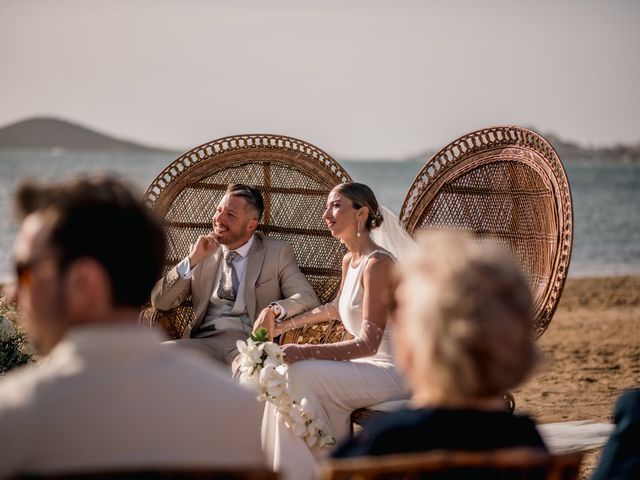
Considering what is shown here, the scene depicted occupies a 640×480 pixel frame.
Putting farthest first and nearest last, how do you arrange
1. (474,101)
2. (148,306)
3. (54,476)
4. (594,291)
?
(474,101) < (594,291) < (148,306) < (54,476)

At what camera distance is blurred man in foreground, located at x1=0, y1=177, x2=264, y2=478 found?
1.79 metres

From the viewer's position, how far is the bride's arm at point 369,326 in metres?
4.64

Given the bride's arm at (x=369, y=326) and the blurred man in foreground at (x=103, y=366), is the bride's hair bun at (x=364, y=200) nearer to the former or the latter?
the bride's arm at (x=369, y=326)

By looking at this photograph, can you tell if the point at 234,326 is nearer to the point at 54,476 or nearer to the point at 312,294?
the point at 312,294

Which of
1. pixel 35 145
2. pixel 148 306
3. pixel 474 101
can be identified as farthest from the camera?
pixel 35 145

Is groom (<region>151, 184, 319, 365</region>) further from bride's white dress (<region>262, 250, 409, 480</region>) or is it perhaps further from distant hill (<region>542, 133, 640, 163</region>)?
distant hill (<region>542, 133, 640, 163</region>)

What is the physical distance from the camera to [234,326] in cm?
555

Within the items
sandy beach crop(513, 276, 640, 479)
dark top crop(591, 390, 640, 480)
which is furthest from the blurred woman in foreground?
sandy beach crop(513, 276, 640, 479)

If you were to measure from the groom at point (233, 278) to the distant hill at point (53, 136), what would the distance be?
53.3 m

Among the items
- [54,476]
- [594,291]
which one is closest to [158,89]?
[594,291]

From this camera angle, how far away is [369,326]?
4.64 metres

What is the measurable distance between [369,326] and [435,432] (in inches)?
108

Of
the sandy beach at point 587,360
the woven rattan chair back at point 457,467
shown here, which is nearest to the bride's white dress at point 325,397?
the sandy beach at point 587,360

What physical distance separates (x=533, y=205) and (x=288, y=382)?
1.70 m
